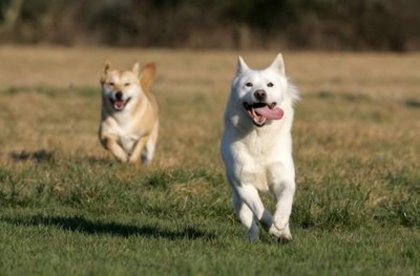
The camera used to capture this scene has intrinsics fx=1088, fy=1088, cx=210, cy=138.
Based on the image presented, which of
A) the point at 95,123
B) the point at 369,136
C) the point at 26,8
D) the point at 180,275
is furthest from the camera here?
the point at 26,8

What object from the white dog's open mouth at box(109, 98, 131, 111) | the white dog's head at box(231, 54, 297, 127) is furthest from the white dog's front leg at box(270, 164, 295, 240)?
the white dog's open mouth at box(109, 98, 131, 111)

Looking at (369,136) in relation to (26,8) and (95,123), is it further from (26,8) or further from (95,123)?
(26,8)

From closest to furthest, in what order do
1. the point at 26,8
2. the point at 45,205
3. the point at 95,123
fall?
the point at 45,205
the point at 95,123
the point at 26,8

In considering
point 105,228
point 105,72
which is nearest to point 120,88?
point 105,72

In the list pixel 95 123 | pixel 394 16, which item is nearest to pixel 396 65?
pixel 394 16

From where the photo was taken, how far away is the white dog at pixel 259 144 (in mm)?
8305

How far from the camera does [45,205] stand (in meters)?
11.1

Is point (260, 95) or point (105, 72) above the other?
point (260, 95)

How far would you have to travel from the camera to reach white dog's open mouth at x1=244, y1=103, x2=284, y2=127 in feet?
27.3

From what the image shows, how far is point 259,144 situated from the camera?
8.44 m

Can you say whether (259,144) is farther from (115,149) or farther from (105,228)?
(115,149)

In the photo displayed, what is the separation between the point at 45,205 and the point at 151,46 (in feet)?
170

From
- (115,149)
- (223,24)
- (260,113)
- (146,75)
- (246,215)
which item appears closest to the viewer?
(260,113)

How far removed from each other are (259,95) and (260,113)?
17 cm
